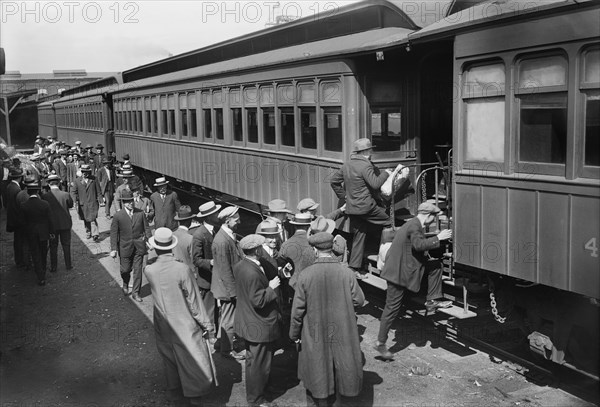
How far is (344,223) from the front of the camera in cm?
809

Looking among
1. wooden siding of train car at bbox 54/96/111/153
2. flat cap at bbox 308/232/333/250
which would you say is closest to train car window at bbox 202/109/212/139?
flat cap at bbox 308/232/333/250

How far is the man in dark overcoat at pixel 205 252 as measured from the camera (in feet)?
23.2

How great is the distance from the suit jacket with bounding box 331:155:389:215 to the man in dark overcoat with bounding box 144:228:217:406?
2.72 m

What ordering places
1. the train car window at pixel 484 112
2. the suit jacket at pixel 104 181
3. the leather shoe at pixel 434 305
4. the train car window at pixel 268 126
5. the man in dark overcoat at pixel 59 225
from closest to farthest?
1. the train car window at pixel 484 112
2. the leather shoe at pixel 434 305
3. the train car window at pixel 268 126
4. the man in dark overcoat at pixel 59 225
5. the suit jacket at pixel 104 181

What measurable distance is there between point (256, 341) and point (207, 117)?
26.5 ft

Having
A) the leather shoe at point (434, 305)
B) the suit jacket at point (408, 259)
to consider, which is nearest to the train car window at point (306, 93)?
the suit jacket at point (408, 259)

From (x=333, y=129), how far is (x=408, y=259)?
243 centimetres

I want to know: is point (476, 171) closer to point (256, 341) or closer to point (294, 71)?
→ point (256, 341)

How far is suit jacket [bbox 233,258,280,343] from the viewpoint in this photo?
17.9 ft

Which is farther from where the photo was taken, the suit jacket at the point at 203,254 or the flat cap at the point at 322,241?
the suit jacket at the point at 203,254

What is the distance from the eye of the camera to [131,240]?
30.0 feet

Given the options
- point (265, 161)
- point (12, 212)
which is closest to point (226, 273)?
point (265, 161)

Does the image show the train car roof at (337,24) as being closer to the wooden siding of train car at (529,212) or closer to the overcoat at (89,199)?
the wooden siding of train car at (529,212)

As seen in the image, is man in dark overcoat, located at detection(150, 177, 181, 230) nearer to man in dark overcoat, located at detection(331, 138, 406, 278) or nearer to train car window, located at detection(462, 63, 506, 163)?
man in dark overcoat, located at detection(331, 138, 406, 278)
